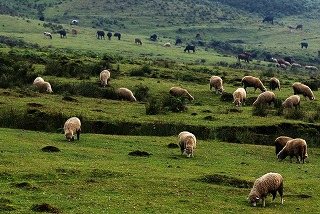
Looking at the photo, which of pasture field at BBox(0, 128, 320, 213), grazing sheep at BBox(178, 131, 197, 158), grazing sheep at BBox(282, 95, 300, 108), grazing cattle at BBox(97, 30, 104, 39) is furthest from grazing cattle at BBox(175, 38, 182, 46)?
grazing sheep at BBox(178, 131, 197, 158)

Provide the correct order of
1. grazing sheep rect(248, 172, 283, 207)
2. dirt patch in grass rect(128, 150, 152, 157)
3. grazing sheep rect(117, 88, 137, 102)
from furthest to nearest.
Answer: grazing sheep rect(117, 88, 137, 102) → dirt patch in grass rect(128, 150, 152, 157) → grazing sheep rect(248, 172, 283, 207)

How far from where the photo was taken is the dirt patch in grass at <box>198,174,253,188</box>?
19.4 metres

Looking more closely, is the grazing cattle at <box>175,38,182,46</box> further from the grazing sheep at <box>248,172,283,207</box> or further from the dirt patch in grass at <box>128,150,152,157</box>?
the grazing sheep at <box>248,172,283,207</box>

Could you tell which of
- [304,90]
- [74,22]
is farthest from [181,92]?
[74,22]

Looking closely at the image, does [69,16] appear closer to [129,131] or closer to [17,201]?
[129,131]

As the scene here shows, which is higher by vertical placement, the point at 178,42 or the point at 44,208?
the point at 44,208

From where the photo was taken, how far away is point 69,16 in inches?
4734

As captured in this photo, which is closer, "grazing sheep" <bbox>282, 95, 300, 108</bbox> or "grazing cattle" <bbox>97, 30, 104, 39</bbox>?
"grazing sheep" <bbox>282, 95, 300, 108</bbox>

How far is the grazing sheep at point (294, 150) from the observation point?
24609mm

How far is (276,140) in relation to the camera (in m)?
26.2

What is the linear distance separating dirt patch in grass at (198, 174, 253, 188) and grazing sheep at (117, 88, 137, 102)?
63.5ft

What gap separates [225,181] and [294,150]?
6.20 metres

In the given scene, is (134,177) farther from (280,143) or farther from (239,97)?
(239,97)

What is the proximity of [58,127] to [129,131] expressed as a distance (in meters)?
3.50
